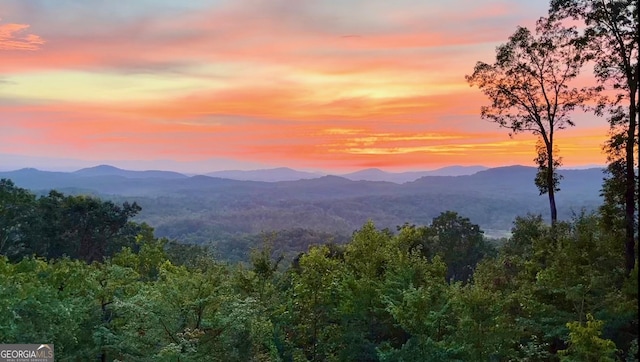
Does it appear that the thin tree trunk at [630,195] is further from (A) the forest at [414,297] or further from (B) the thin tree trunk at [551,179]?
(B) the thin tree trunk at [551,179]

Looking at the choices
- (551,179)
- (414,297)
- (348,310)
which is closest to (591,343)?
(414,297)

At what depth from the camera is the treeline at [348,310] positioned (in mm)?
13133

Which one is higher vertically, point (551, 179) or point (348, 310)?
point (551, 179)

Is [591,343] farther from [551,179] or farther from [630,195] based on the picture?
[551,179]

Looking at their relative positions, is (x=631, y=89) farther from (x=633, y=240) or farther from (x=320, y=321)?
(x=320, y=321)

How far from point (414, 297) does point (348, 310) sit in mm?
3180

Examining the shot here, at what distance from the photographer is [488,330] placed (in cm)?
1420

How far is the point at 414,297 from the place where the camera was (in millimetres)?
14641

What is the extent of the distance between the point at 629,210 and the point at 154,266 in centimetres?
2437

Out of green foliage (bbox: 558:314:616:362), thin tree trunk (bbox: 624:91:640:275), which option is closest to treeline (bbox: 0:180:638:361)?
green foliage (bbox: 558:314:616:362)

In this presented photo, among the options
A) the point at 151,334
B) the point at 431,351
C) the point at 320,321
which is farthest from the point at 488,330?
the point at 151,334

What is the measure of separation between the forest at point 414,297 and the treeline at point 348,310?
0.16ft

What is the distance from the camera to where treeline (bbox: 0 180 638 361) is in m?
13.1

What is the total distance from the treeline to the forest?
0.16ft
